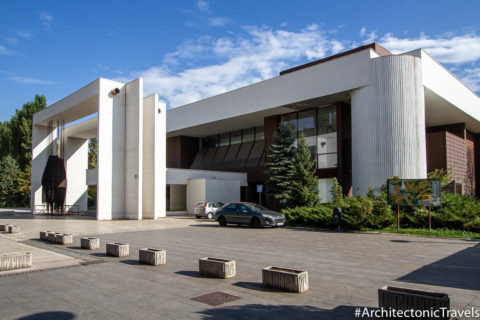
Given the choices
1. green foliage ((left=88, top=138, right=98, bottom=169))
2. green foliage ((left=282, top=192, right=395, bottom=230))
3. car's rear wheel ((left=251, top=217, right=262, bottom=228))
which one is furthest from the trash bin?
green foliage ((left=88, top=138, right=98, bottom=169))

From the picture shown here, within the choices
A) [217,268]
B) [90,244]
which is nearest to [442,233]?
[217,268]

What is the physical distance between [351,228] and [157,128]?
16.9 m

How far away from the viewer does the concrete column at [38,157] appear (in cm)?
3528

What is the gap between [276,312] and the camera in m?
5.55

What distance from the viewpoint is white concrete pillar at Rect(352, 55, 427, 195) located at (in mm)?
23953

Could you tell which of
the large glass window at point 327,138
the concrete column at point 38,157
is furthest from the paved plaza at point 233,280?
the concrete column at point 38,157

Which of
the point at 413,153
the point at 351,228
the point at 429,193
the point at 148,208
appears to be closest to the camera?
the point at 429,193

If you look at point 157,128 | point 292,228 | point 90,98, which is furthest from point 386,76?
point 90,98

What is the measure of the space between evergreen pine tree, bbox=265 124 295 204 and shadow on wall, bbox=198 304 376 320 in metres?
21.1

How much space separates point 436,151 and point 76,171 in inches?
1378

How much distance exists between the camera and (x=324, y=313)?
5488mm

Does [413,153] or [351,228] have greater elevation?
[413,153]

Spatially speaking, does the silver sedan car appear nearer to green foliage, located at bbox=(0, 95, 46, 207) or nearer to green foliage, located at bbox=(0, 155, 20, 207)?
green foliage, located at bbox=(0, 95, 46, 207)

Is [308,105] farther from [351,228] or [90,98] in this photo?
[90,98]
